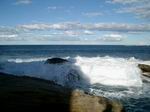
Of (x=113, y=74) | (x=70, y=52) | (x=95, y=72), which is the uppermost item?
(x=70, y=52)

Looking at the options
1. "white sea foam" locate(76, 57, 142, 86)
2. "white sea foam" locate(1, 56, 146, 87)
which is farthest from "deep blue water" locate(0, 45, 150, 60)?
"white sea foam" locate(1, 56, 146, 87)

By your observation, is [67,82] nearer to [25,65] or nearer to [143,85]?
[143,85]

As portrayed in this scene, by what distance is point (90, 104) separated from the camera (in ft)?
26.2

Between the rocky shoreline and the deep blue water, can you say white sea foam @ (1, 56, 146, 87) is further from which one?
the deep blue water

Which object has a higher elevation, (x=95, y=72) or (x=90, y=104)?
(x=90, y=104)

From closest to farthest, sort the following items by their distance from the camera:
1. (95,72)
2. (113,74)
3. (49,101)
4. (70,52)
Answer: (49,101) < (113,74) < (95,72) < (70,52)

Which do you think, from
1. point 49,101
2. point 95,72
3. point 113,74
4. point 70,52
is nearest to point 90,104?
point 49,101

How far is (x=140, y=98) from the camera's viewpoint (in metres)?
16.2

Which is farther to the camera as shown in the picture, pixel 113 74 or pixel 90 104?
pixel 113 74

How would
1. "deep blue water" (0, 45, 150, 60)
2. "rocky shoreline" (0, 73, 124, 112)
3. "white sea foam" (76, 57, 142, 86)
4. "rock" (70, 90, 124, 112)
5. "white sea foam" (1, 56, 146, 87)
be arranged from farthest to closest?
"deep blue water" (0, 45, 150, 60), "white sea foam" (1, 56, 146, 87), "white sea foam" (76, 57, 142, 86), "rock" (70, 90, 124, 112), "rocky shoreline" (0, 73, 124, 112)

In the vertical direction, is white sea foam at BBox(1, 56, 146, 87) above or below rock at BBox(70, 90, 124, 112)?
below

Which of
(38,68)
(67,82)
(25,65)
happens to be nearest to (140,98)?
(67,82)

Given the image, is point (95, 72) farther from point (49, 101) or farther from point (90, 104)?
point (49, 101)

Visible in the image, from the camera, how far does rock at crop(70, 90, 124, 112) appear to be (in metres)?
7.86
